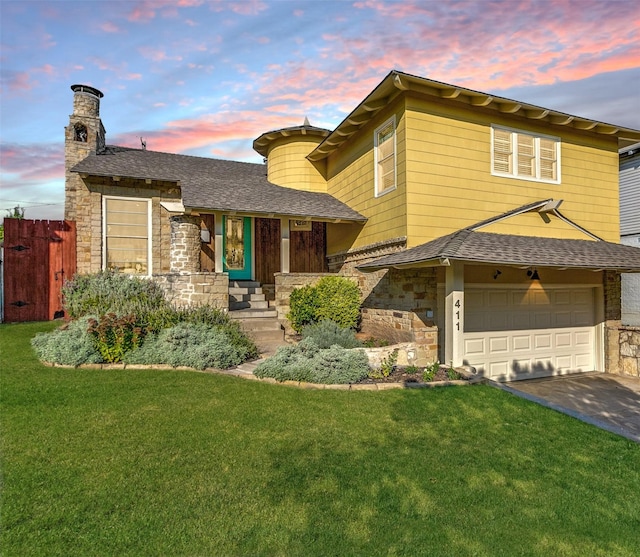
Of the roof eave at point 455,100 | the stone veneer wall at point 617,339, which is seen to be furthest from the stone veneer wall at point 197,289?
the stone veneer wall at point 617,339

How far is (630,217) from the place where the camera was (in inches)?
537

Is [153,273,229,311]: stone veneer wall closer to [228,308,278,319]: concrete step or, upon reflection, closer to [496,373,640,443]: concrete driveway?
[228,308,278,319]: concrete step

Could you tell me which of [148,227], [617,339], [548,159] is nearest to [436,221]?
[548,159]

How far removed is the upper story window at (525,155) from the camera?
350 inches

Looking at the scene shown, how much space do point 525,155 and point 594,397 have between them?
5970 millimetres

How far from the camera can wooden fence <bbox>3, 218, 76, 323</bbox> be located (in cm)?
1085

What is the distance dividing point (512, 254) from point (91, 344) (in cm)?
842

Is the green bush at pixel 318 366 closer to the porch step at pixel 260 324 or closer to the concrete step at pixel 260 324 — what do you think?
the porch step at pixel 260 324

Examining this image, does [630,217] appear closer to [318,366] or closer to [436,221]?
[436,221]

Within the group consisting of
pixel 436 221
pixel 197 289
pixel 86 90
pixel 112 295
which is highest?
pixel 86 90

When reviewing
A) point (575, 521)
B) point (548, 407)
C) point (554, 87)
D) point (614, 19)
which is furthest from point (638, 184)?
point (575, 521)

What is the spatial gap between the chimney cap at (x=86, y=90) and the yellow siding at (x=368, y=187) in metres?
8.05

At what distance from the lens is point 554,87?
10.4 m

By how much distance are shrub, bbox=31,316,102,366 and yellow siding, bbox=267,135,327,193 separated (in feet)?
25.7
